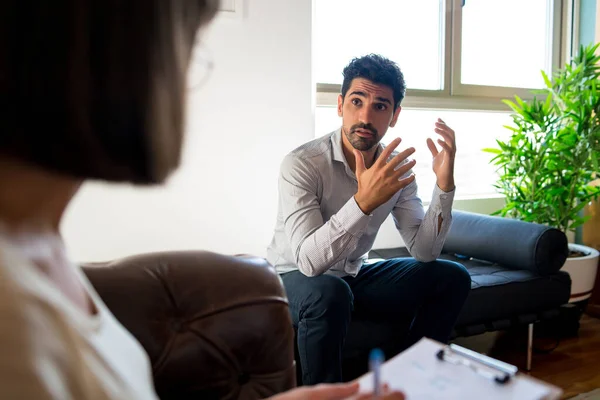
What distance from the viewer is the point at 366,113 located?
1691 mm

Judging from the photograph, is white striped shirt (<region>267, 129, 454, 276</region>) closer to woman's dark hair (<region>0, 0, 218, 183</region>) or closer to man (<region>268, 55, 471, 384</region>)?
man (<region>268, 55, 471, 384</region>)

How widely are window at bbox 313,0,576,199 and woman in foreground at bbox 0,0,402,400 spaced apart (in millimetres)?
2069

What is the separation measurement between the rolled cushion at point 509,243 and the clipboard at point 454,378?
163cm

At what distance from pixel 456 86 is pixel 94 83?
2860 millimetres

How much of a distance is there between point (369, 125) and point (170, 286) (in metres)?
1.13

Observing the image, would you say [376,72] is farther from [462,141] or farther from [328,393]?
[462,141]

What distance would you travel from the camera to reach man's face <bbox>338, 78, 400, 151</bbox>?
1695 mm

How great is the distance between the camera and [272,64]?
2135 mm

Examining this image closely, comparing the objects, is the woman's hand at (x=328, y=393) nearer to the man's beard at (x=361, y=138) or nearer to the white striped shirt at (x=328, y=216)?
the white striped shirt at (x=328, y=216)

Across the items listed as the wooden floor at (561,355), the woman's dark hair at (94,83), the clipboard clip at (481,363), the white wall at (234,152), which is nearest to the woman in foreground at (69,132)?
the woman's dark hair at (94,83)

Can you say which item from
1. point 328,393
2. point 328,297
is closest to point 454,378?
point 328,393

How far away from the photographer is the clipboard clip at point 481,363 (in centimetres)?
54

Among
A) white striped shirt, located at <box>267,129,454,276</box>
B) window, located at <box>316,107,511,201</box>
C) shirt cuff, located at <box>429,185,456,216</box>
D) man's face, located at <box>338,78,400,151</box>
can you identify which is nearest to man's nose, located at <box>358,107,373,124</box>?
man's face, located at <box>338,78,400,151</box>

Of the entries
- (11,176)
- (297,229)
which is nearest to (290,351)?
(11,176)
